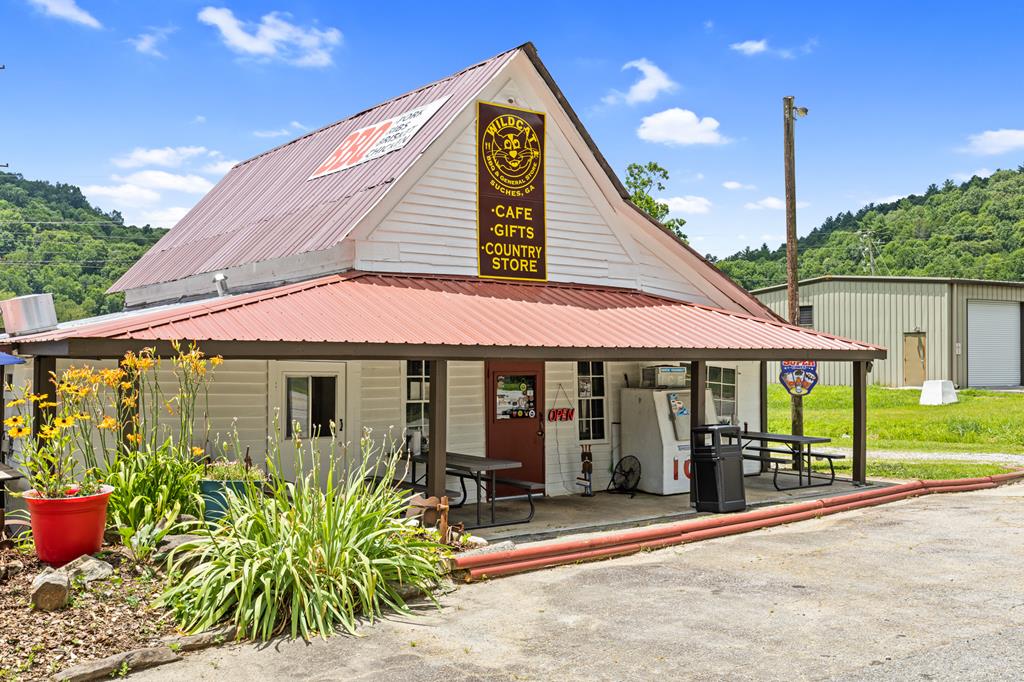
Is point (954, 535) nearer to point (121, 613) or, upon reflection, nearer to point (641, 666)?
point (641, 666)

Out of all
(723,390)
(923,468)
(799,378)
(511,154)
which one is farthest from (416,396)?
(923,468)

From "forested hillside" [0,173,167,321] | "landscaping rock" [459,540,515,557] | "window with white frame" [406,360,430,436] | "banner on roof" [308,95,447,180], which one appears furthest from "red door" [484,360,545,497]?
"forested hillside" [0,173,167,321]

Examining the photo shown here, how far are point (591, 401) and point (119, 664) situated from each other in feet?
31.0

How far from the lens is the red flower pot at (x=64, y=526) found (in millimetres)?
6898

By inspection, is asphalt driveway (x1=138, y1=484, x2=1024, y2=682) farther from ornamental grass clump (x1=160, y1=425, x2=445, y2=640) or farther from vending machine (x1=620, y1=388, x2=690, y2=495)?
vending machine (x1=620, y1=388, x2=690, y2=495)

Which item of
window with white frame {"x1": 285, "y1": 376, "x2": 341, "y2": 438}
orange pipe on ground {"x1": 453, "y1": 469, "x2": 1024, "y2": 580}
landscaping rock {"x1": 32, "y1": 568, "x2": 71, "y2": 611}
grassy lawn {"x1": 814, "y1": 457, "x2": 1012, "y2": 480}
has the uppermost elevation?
window with white frame {"x1": 285, "y1": 376, "x2": 341, "y2": 438}

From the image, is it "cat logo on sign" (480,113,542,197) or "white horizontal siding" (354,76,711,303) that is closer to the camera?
"white horizontal siding" (354,76,711,303)

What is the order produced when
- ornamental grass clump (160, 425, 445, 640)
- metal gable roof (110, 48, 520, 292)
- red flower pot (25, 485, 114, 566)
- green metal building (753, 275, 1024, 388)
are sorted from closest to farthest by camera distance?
ornamental grass clump (160, 425, 445, 640) → red flower pot (25, 485, 114, 566) → metal gable roof (110, 48, 520, 292) → green metal building (753, 275, 1024, 388)

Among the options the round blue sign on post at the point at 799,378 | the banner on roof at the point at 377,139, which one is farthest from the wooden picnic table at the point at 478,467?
the round blue sign on post at the point at 799,378

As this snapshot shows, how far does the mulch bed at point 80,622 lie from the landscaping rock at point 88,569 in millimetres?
50

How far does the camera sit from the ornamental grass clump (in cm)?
657

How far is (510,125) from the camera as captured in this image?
539 inches

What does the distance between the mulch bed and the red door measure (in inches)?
266

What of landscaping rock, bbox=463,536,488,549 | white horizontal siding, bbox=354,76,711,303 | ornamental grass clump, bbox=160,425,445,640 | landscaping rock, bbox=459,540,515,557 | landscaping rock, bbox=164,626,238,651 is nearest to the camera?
landscaping rock, bbox=164,626,238,651
